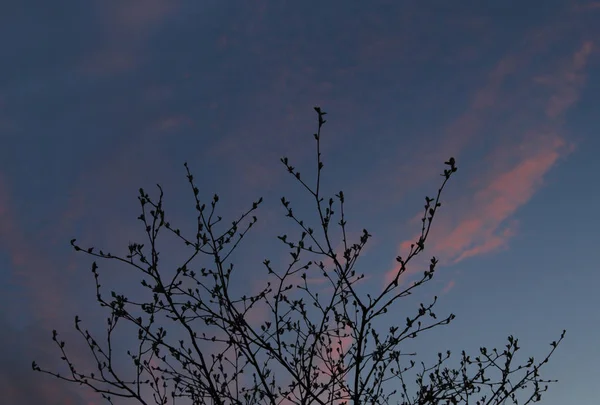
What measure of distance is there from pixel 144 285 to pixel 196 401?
7.03 feet

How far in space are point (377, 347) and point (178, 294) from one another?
2.65 metres

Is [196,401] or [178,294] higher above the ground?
[178,294]

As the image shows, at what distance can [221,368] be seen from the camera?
8.11m

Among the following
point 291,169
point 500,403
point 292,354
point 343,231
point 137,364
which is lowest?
point 500,403

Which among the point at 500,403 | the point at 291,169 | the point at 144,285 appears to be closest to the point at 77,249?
the point at 144,285

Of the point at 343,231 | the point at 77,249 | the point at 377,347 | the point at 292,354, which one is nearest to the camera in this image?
the point at 77,249

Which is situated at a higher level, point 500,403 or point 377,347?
point 377,347

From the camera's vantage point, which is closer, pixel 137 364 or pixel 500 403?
pixel 137 364

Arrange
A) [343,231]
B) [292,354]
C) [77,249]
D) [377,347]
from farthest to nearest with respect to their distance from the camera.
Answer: [292,354]
[377,347]
[343,231]
[77,249]

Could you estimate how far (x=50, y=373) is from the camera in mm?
5812

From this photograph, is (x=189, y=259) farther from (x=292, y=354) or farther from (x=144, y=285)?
(x=292, y=354)

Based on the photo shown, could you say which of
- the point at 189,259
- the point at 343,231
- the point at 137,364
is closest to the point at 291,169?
the point at 343,231

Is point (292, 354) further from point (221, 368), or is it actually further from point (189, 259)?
point (189, 259)

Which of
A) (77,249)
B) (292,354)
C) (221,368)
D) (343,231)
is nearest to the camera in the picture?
(77,249)
